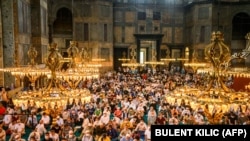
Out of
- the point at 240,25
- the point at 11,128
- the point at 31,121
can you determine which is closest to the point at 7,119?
the point at 31,121

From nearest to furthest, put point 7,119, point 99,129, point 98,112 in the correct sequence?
point 99,129 → point 7,119 → point 98,112

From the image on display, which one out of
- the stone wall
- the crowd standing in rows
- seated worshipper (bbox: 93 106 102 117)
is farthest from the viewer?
the stone wall

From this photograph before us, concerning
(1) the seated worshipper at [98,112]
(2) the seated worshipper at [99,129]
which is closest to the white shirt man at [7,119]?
(1) the seated worshipper at [98,112]

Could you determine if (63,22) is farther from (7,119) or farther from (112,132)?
(112,132)

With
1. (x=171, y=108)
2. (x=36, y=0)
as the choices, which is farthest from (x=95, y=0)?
(x=171, y=108)

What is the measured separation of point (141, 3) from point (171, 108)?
2241 cm

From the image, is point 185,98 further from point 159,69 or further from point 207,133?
point 159,69

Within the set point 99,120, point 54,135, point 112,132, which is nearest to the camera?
point 54,135

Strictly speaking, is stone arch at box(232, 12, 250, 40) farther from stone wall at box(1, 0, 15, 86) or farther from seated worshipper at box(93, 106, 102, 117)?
stone wall at box(1, 0, 15, 86)

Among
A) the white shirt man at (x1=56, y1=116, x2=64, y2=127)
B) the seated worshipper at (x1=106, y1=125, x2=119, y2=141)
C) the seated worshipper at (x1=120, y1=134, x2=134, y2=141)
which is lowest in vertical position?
the seated worshipper at (x1=106, y1=125, x2=119, y2=141)

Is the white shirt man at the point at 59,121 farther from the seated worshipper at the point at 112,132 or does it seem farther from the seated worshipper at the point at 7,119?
the seated worshipper at the point at 7,119

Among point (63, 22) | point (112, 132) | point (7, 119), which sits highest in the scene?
point (63, 22)
